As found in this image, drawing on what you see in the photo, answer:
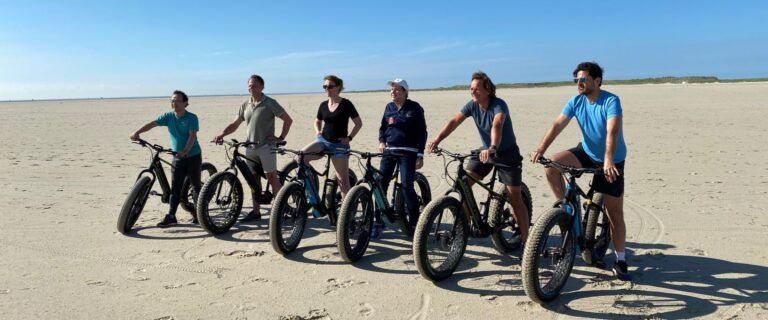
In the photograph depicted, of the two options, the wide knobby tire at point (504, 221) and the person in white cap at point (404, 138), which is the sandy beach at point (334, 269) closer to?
the wide knobby tire at point (504, 221)

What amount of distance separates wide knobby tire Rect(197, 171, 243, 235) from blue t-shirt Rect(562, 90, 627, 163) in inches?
146

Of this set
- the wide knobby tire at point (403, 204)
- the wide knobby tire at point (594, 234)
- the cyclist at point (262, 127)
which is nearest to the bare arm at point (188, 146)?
the cyclist at point (262, 127)

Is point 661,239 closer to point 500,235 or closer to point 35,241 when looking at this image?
point 500,235

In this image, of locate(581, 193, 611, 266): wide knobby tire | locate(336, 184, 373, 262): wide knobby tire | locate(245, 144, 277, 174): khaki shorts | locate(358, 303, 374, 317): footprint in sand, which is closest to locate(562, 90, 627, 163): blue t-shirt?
locate(581, 193, 611, 266): wide knobby tire

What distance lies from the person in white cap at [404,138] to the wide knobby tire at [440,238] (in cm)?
87

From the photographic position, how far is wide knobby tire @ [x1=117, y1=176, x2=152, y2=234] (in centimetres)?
593

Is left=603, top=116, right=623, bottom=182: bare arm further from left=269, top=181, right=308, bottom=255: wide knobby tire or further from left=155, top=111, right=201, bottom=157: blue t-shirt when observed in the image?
left=155, top=111, right=201, bottom=157: blue t-shirt

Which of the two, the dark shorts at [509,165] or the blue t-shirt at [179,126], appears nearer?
the dark shorts at [509,165]

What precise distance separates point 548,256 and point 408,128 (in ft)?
6.33

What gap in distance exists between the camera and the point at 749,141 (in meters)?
13.2

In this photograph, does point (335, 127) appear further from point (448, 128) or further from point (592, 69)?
point (592, 69)

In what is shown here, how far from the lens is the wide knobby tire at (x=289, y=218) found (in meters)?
5.06

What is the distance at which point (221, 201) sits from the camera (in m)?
6.19

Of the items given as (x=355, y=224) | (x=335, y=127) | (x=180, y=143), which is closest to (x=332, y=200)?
(x=335, y=127)
